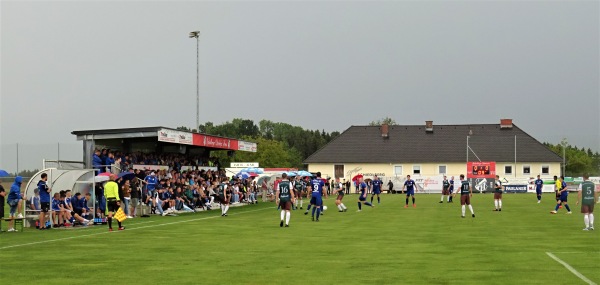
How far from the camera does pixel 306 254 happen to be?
17.3 m

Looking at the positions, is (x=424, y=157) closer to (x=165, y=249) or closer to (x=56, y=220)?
(x=56, y=220)

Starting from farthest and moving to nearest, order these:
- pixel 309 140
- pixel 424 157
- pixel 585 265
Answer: pixel 309 140, pixel 424 157, pixel 585 265

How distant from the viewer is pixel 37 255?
1742 centimetres

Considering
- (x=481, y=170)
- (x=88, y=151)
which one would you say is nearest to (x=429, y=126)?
(x=481, y=170)

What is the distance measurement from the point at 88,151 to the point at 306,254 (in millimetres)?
22609

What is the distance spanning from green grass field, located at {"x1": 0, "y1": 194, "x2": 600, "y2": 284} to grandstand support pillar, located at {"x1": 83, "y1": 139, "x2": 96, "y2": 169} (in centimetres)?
940

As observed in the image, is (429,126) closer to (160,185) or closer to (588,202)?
(160,185)

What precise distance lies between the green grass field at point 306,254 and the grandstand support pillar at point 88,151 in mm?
9402

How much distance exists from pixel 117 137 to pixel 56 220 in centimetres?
1129

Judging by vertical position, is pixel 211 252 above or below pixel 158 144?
below

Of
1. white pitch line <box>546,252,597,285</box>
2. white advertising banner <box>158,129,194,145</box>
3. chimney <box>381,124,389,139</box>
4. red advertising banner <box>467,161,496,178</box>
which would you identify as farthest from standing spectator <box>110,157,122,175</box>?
chimney <box>381,124,389,139</box>

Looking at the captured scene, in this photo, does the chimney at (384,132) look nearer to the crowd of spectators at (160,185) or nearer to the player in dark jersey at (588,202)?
the crowd of spectators at (160,185)

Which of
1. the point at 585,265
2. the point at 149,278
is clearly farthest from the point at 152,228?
the point at 585,265

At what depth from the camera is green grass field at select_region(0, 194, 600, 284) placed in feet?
44.2
